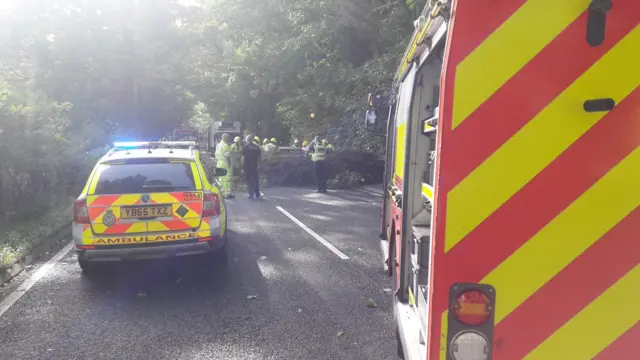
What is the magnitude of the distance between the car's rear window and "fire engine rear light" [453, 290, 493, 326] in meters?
5.07

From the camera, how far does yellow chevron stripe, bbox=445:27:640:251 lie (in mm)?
1937

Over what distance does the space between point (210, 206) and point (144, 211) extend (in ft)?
2.52

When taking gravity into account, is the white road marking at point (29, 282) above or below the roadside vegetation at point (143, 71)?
below

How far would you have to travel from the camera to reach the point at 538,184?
1.97 metres

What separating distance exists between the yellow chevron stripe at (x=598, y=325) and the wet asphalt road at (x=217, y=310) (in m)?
2.44

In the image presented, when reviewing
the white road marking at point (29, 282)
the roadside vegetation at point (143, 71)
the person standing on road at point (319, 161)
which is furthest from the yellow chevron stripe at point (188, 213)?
the person standing on road at point (319, 161)

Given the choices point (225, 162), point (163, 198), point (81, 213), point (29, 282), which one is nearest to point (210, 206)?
point (163, 198)

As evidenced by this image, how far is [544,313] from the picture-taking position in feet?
6.61

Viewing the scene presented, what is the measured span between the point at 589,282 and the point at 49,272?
6933mm

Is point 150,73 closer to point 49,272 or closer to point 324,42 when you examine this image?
point 324,42

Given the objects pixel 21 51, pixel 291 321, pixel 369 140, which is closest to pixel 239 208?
pixel 291 321

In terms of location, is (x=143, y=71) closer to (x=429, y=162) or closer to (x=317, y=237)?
(x=317, y=237)

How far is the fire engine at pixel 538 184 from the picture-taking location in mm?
1942

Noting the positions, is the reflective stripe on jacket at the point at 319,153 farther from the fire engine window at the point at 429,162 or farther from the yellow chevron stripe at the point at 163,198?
the fire engine window at the point at 429,162
